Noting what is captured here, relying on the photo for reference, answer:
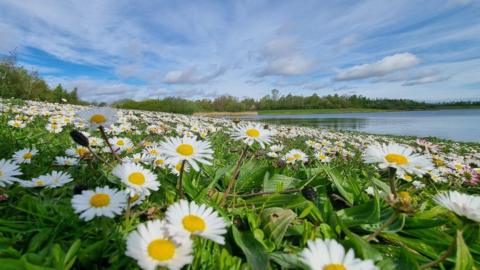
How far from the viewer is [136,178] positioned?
1.19 m

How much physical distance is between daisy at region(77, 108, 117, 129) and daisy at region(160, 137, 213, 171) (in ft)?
1.21

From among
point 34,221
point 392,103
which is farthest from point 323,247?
point 392,103

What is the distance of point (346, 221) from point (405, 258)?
1.11ft

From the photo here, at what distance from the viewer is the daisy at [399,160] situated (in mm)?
1169

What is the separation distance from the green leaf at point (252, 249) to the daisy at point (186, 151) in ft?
1.15

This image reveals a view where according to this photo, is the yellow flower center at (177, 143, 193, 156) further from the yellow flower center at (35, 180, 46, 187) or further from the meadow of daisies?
the yellow flower center at (35, 180, 46, 187)

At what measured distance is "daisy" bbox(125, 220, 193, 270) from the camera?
0.76 m

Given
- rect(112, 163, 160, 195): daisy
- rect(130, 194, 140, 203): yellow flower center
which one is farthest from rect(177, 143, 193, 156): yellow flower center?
rect(130, 194, 140, 203): yellow flower center

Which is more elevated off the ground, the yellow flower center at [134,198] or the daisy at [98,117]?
the daisy at [98,117]

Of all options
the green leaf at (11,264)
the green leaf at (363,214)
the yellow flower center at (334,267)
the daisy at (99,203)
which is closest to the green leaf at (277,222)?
the green leaf at (363,214)

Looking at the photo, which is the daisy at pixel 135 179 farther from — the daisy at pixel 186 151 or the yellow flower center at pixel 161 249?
the yellow flower center at pixel 161 249

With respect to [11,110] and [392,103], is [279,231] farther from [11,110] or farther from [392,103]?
[392,103]

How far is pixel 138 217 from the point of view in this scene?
1.23 m

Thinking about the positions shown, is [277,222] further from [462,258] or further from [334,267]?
[462,258]
